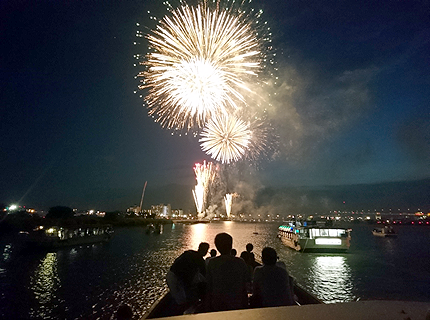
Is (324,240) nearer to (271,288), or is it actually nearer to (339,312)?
(271,288)

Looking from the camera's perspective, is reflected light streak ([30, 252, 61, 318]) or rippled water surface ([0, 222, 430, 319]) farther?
rippled water surface ([0, 222, 430, 319])

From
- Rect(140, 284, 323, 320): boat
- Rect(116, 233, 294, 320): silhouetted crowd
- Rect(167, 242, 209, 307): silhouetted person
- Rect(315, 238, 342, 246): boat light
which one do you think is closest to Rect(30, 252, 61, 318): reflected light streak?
Rect(140, 284, 323, 320): boat

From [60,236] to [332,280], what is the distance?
43.8 metres

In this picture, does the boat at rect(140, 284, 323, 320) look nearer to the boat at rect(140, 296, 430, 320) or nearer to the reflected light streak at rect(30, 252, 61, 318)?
the boat at rect(140, 296, 430, 320)

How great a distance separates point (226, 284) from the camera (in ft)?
16.2

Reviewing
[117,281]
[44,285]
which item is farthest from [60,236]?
[117,281]

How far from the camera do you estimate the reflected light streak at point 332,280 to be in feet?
74.3

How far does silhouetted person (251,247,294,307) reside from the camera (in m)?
4.96

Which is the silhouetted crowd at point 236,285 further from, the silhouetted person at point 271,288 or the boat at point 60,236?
the boat at point 60,236

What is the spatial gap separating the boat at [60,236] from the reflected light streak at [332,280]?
41.2 metres

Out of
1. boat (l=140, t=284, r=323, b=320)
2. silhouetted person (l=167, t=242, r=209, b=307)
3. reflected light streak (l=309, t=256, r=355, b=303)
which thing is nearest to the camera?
silhouetted person (l=167, t=242, r=209, b=307)

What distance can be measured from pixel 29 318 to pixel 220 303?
1801cm

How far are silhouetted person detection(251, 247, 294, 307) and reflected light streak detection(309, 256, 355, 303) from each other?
62.8 feet

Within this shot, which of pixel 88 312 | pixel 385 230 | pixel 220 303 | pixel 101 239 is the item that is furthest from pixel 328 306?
pixel 385 230
